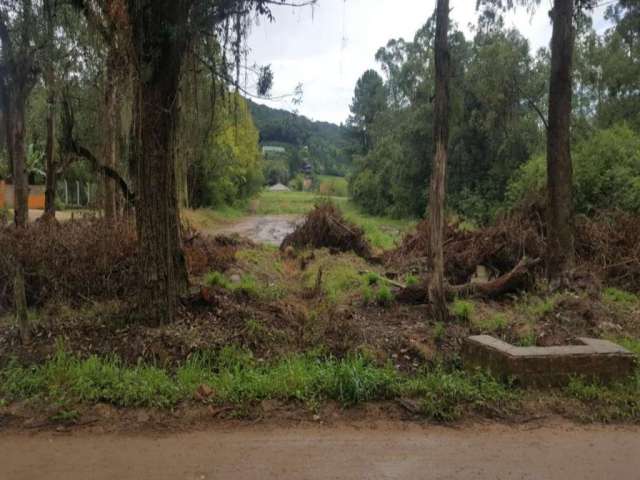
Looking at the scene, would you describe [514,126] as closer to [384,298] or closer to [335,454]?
[384,298]

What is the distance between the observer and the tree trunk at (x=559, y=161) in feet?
28.5

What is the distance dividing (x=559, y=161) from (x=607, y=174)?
4837 mm

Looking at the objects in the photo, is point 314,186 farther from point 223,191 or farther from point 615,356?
point 615,356

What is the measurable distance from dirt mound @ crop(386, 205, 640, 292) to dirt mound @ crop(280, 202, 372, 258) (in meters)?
2.95

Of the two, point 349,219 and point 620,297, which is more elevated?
point 349,219

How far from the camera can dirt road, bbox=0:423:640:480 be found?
3.34m

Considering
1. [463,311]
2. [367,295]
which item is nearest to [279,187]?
[367,295]

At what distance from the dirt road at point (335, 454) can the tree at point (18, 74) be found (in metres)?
7.59

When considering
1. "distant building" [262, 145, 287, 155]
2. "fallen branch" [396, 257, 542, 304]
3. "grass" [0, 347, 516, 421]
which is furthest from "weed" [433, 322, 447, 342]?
"distant building" [262, 145, 287, 155]

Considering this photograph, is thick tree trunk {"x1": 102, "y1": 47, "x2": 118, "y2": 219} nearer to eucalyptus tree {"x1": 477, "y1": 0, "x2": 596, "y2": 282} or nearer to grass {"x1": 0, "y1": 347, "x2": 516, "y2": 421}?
grass {"x1": 0, "y1": 347, "x2": 516, "y2": 421}

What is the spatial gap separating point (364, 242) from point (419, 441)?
35.1ft

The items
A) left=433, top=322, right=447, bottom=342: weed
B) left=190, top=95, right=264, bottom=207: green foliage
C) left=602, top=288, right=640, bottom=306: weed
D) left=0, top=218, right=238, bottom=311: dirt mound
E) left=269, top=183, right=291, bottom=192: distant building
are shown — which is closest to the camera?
left=433, top=322, right=447, bottom=342: weed

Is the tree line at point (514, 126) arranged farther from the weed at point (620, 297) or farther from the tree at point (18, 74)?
the tree at point (18, 74)

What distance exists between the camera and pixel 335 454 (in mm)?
3582
